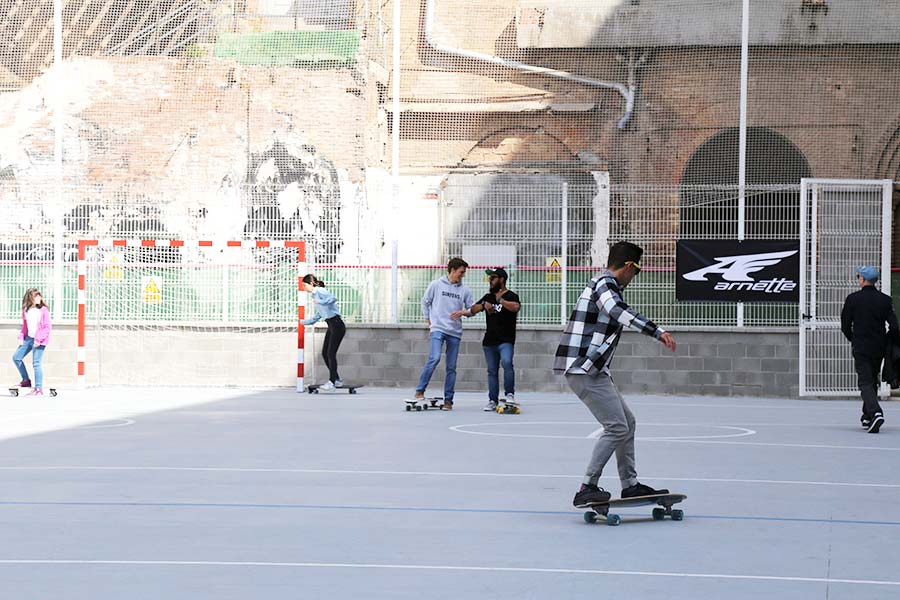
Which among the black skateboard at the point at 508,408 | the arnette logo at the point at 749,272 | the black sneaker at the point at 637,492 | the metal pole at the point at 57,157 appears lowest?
the black skateboard at the point at 508,408

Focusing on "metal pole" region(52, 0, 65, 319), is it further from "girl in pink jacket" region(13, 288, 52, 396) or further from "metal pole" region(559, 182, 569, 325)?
"metal pole" region(559, 182, 569, 325)

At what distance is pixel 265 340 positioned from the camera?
23156mm

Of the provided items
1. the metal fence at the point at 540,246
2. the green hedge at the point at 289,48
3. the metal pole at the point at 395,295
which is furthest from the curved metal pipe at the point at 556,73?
the metal pole at the point at 395,295

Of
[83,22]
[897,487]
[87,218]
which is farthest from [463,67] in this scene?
[897,487]

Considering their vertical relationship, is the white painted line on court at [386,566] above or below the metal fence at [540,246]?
below

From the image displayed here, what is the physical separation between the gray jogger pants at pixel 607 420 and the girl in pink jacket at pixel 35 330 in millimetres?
12425

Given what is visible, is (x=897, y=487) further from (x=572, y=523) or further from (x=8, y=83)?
(x=8, y=83)

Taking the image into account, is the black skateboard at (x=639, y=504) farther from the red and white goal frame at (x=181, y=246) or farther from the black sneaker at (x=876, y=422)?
the red and white goal frame at (x=181, y=246)

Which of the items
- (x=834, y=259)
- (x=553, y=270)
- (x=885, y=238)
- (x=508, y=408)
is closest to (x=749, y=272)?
(x=834, y=259)

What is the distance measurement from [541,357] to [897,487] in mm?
11238

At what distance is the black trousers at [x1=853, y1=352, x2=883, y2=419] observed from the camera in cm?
1608

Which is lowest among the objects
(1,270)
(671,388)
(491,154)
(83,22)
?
(671,388)

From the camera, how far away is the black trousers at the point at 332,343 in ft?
71.5

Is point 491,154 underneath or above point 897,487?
above
